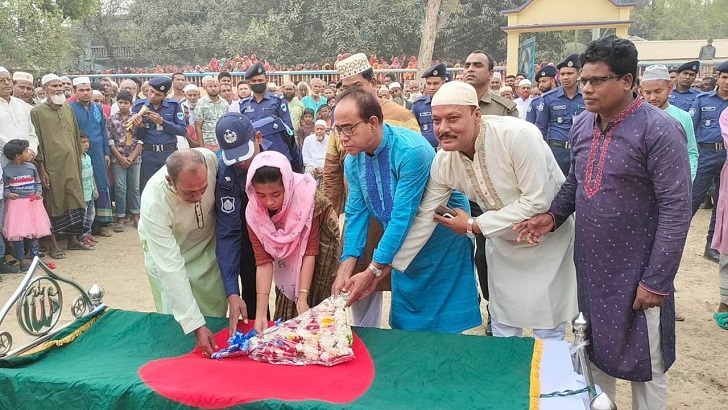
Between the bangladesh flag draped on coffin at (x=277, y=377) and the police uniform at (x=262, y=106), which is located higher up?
the police uniform at (x=262, y=106)

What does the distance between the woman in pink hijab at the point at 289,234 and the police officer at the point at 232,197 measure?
0.15m

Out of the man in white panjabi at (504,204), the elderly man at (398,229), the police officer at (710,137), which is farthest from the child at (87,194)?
the police officer at (710,137)

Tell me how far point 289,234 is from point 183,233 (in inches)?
21.7

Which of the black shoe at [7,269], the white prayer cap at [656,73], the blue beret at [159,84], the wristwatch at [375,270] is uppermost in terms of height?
the white prayer cap at [656,73]

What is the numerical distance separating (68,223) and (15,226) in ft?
2.68

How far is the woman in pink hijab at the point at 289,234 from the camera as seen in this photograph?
104 inches

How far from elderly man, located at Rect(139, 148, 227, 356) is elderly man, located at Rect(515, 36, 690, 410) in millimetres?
1425

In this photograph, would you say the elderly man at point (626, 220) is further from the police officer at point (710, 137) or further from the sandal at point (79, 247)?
the sandal at point (79, 247)

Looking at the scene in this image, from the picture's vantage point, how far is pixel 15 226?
574 cm

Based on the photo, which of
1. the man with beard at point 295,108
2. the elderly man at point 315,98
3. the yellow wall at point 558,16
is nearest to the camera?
the man with beard at point 295,108

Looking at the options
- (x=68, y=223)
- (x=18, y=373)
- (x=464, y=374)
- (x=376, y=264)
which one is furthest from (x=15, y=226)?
(x=464, y=374)

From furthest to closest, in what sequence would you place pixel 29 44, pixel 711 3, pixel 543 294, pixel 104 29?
pixel 711 3
pixel 104 29
pixel 29 44
pixel 543 294

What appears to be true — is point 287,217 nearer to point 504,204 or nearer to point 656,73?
point 504,204

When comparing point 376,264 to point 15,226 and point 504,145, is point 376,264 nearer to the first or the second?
point 504,145
